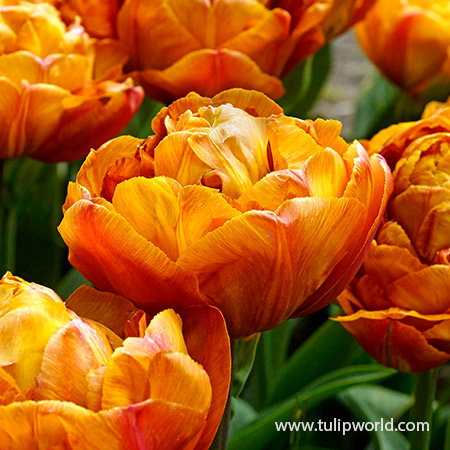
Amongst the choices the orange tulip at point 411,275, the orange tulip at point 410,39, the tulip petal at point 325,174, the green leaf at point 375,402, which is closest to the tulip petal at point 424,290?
the orange tulip at point 411,275

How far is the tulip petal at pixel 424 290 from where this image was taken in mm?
507

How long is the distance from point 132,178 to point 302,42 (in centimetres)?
41

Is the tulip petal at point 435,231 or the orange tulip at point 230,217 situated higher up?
the orange tulip at point 230,217

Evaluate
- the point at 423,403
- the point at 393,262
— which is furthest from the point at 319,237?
the point at 423,403

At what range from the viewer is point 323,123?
1.50 ft

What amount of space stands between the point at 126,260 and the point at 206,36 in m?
0.38

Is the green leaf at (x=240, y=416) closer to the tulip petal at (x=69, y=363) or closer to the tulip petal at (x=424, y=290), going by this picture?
the tulip petal at (x=424, y=290)

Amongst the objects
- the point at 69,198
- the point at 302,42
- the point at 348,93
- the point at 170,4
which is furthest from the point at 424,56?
the point at 348,93

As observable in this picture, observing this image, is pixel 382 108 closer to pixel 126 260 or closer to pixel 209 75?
pixel 209 75

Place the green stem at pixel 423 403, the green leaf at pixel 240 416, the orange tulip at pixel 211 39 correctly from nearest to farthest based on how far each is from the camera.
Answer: the green stem at pixel 423 403
the orange tulip at pixel 211 39
the green leaf at pixel 240 416

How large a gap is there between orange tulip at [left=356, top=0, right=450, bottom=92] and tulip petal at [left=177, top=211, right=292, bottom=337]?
0.57 meters

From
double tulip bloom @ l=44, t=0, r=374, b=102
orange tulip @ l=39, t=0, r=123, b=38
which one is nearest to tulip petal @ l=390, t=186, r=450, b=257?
double tulip bloom @ l=44, t=0, r=374, b=102

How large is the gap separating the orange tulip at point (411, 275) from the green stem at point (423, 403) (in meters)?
0.06

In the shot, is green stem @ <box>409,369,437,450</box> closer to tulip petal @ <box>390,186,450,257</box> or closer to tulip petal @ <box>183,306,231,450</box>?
tulip petal @ <box>390,186,450,257</box>
